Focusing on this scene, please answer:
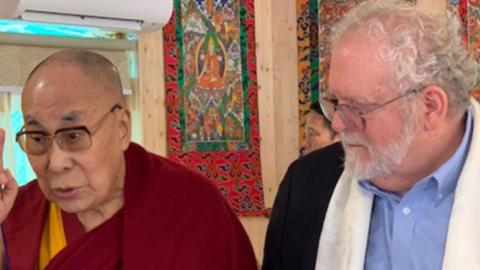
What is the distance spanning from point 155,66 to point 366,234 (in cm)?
286

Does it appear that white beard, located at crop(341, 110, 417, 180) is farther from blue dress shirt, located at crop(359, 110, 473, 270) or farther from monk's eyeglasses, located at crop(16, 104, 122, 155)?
monk's eyeglasses, located at crop(16, 104, 122, 155)

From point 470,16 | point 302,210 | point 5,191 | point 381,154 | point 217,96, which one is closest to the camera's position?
point 381,154

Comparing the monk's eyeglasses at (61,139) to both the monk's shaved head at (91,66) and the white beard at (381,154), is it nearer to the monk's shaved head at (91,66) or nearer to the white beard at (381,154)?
the monk's shaved head at (91,66)

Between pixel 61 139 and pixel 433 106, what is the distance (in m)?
0.77

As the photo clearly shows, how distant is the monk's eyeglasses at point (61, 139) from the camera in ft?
4.45

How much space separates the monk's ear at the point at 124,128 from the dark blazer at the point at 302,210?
0.39 metres

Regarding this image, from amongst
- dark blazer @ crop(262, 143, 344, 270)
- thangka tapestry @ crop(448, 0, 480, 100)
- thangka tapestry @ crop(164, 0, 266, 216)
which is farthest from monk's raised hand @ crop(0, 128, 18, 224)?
thangka tapestry @ crop(448, 0, 480, 100)

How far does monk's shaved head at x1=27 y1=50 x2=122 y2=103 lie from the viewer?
1409mm

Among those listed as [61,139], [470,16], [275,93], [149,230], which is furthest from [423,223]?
[470,16]

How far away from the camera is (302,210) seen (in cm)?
151

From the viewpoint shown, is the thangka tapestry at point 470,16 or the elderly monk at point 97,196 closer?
the elderly monk at point 97,196

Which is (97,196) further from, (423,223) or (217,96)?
(217,96)

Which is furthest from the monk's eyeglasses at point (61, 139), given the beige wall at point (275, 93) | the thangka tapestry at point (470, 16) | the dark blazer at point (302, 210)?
the thangka tapestry at point (470, 16)

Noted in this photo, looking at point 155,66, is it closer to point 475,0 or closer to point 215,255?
point 475,0
